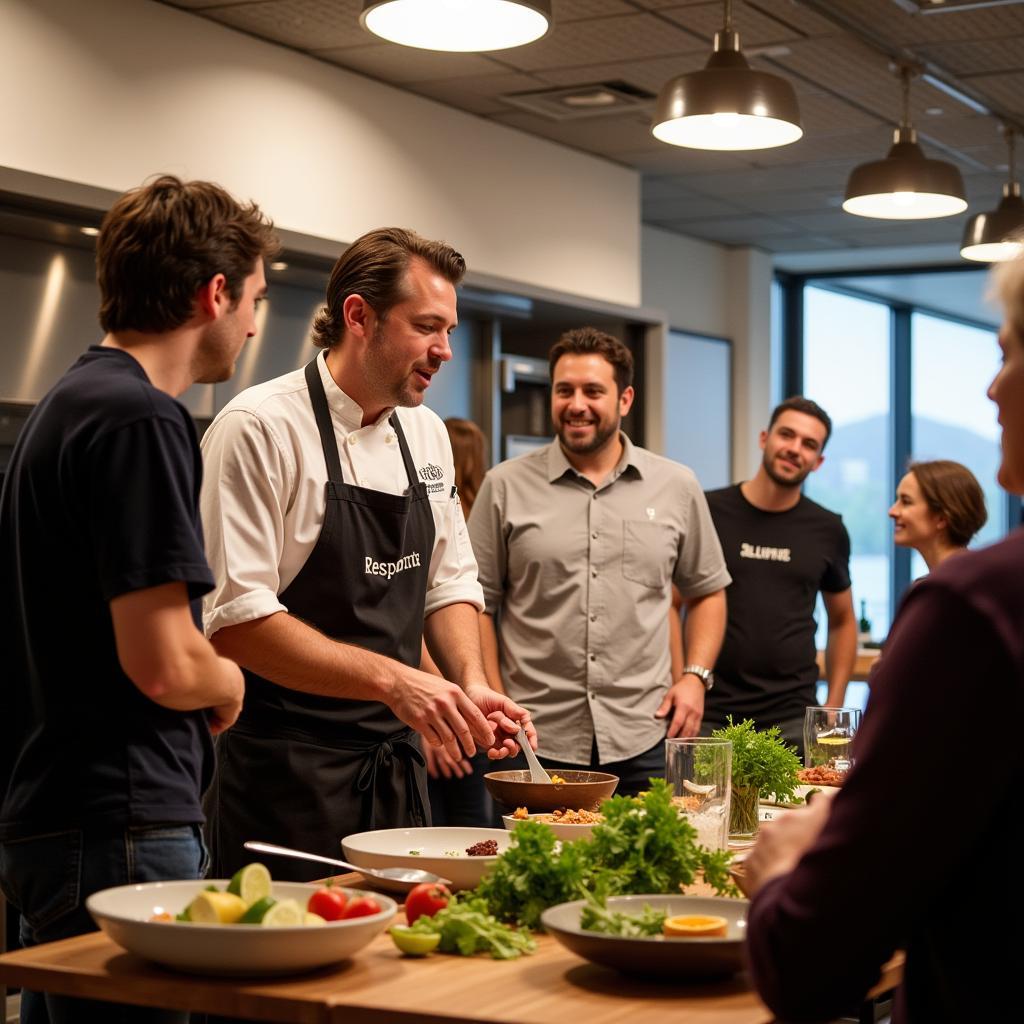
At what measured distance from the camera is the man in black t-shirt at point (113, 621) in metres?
1.77

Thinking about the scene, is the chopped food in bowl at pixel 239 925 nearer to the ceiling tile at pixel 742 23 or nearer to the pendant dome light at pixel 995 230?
the ceiling tile at pixel 742 23

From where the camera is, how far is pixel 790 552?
4.75 metres

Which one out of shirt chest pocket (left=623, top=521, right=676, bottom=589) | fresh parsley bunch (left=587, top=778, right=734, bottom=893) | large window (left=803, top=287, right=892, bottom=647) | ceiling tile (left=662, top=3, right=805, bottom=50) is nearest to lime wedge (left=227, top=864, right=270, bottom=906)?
fresh parsley bunch (left=587, top=778, right=734, bottom=893)

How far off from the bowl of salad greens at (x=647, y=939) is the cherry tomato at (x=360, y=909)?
18 cm

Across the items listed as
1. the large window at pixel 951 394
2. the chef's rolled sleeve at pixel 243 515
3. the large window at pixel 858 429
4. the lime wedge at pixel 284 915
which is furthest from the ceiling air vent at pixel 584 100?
the large window at pixel 951 394

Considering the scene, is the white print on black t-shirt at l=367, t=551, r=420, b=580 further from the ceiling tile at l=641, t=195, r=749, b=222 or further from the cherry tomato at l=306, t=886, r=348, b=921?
the ceiling tile at l=641, t=195, r=749, b=222

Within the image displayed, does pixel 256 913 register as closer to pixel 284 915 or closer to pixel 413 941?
pixel 284 915

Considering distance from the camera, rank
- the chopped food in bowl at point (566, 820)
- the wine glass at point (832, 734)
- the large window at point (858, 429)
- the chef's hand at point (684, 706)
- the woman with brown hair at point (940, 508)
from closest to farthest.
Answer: the chopped food in bowl at point (566, 820)
the wine glass at point (832, 734)
the chef's hand at point (684, 706)
the woman with brown hair at point (940, 508)
the large window at point (858, 429)

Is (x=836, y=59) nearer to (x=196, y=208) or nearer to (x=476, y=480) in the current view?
(x=476, y=480)

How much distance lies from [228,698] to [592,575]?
219 centimetres

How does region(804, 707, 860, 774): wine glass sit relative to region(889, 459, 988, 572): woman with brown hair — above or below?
below

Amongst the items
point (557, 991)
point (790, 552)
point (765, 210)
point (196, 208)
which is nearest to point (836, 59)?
point (790, 552)

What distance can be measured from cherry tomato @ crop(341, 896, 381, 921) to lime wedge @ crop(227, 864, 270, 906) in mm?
86

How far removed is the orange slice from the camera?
1.59m
